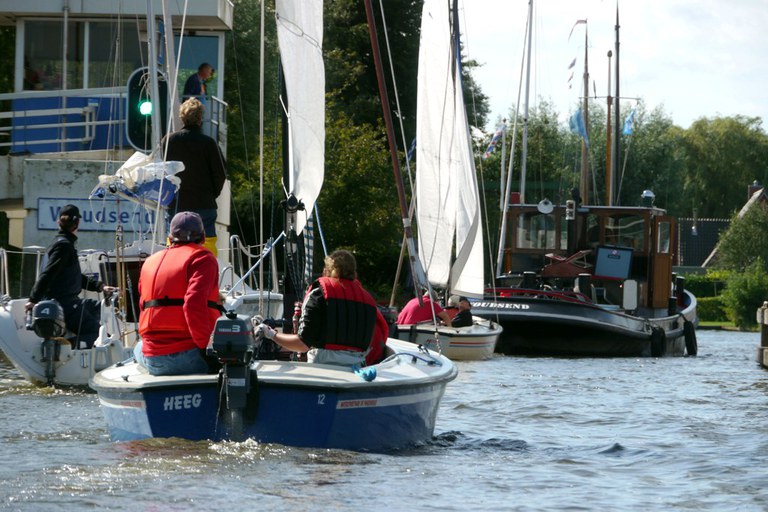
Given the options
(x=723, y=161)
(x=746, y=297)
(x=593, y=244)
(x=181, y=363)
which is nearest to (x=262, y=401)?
(x=181, y=363)

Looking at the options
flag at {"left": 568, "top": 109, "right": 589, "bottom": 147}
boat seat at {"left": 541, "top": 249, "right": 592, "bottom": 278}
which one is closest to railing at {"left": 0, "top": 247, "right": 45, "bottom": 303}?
boat seat at {"left": 541, "top": 249, "right": 592, "bottom": 278}

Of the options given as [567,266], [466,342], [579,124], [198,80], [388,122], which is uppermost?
[579,124]

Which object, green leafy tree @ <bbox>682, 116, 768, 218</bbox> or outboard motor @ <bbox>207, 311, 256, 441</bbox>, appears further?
green leafy tree @ <bbox>682, 116, 768, 218</bbox>

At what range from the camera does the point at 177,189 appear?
13453 millimetres

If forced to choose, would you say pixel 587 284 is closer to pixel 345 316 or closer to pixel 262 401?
pixel 345 316

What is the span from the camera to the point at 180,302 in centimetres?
1009

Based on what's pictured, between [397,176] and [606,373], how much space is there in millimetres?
6319

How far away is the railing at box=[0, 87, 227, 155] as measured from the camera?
2552 cm

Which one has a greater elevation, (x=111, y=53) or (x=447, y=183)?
(x=111, y=53)

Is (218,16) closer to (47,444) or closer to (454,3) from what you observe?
(454,3)

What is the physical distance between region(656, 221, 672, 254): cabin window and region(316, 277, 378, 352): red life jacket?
858 inches

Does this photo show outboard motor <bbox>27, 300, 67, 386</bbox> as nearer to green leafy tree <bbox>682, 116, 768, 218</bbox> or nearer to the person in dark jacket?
the person in dark jacket

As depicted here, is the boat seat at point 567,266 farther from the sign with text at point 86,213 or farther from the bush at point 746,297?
the bush at point 746,297

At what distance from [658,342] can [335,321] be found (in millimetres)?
20154
